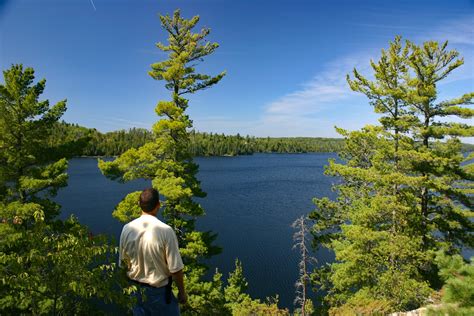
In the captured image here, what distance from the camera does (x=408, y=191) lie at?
1227 cm

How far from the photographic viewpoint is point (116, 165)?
442 inches

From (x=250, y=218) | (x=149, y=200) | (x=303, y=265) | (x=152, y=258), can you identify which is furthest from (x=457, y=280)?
(x=250, y=218)

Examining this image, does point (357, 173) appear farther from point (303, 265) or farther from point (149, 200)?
point (149, 200)

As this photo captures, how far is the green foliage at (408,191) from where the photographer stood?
1123 cm

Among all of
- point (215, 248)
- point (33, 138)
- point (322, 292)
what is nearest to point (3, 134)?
point (33, 138)

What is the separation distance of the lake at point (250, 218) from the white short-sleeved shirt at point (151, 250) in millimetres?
20224

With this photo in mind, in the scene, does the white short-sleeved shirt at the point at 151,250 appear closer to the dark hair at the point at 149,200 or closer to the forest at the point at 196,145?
the dark hair at the point at 149,200

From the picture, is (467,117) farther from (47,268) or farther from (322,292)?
(322,292)

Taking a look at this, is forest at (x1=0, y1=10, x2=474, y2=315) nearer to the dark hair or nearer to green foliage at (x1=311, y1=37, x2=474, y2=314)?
green foliage at (x1=311, y1=37, x2=474, y2=314)

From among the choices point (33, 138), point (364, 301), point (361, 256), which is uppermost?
point (33, 138)

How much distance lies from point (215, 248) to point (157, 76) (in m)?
7.09

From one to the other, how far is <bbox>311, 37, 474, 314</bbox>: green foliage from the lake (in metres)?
10.6

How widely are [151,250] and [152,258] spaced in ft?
0.32

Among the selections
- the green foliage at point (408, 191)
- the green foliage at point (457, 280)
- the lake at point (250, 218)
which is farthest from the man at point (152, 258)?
the lake at point (250, 218)
